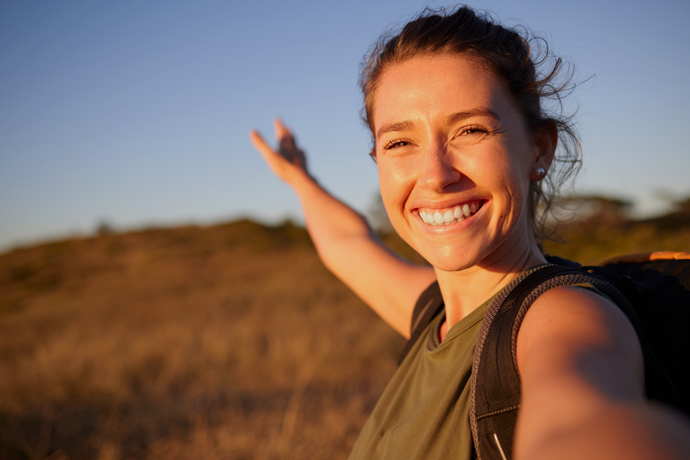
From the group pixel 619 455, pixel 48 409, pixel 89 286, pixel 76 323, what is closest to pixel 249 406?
pixel 48 409

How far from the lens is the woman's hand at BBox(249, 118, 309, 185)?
2.74 metres

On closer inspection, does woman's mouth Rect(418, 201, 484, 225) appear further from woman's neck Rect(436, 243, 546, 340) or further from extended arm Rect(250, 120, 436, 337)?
extended arm Rect(250, 120, 436, 337)

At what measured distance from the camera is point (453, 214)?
1.25 meters

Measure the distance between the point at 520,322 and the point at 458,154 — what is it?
0.53m

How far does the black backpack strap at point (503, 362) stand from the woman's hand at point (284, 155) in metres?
1.98

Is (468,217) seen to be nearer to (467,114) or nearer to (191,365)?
(467,114)

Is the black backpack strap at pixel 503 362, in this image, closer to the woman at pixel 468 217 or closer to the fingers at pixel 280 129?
the woman at pixel 468 217

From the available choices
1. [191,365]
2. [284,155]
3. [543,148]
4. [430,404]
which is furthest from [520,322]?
[191,365]

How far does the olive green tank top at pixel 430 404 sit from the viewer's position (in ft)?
3.21

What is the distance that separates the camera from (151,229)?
17.7 m

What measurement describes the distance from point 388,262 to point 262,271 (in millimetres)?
11954

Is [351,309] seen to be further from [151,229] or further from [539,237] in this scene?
[151,229]

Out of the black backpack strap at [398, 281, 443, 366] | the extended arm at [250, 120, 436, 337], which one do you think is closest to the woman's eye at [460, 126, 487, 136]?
the black backpack strap at [398, 281, 443, 366]

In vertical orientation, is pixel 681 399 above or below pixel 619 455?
below
